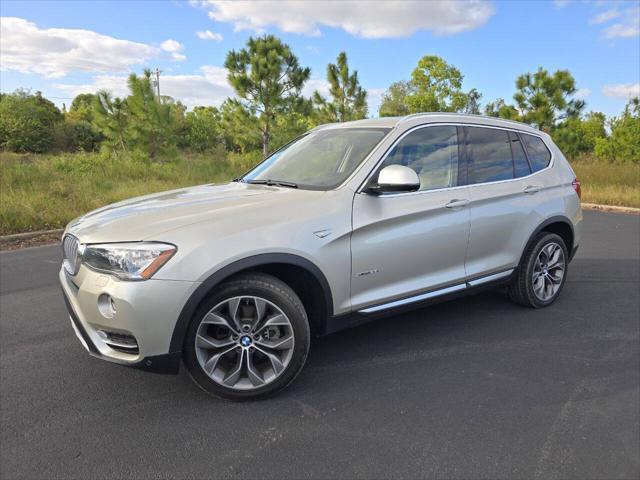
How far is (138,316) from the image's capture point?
238 centimetres

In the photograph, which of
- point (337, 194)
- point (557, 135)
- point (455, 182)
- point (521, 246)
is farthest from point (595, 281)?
point (557, 135)

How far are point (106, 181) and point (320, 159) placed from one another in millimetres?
10897

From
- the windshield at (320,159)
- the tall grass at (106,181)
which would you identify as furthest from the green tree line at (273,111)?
the windshield at (320,159)

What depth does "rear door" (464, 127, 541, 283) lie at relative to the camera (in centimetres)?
370

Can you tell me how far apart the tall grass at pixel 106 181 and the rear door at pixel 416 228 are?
7.52 meters

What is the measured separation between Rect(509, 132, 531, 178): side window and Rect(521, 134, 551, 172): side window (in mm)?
93

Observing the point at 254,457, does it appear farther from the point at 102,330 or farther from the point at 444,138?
the point at 444,138

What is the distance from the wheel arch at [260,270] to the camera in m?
2.46

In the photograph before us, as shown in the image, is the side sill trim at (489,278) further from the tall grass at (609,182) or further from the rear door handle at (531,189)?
the tall grass at (609,182)

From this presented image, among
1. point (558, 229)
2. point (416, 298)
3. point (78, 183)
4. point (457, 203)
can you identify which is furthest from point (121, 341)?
point (78, 183)

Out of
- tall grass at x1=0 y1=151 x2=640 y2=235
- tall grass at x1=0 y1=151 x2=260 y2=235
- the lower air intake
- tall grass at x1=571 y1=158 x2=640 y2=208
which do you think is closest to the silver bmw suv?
the lower air intake

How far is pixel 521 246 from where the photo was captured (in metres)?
4.07

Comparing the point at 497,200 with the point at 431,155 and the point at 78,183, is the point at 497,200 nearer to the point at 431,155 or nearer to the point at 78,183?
the point at 431,155

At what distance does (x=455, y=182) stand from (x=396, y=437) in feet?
6.51
